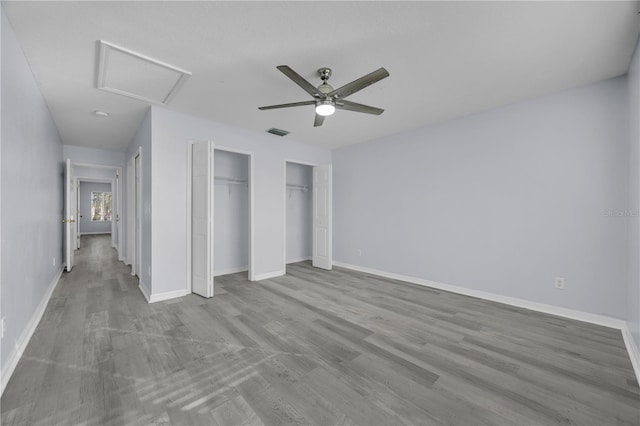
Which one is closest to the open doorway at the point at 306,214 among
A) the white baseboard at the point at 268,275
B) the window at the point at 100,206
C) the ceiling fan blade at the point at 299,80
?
the white baseboard at the point at 268,275

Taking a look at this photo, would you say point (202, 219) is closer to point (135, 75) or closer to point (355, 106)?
point (135, 75)

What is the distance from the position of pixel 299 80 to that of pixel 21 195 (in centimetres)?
266

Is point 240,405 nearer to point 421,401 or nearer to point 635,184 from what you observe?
point 421,401

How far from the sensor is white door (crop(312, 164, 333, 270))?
5652 millimetres

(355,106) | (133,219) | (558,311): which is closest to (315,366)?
(355,106)

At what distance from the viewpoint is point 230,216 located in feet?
17.1

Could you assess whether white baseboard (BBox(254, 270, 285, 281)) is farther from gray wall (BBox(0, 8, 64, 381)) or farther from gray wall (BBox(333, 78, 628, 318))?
gray wall (BBox(0, 8, 64, 381))

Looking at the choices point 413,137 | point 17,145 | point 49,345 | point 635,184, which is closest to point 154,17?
point 17,145

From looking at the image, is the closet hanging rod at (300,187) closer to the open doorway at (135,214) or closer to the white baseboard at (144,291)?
the open doorway at (135,214)

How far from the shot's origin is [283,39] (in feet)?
7.23

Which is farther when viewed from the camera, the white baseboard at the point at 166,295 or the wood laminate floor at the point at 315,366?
the white baseboard at the point at 166,295

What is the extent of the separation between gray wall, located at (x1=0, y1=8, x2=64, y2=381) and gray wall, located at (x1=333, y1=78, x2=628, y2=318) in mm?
4712

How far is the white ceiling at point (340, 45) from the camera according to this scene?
190 centimetres

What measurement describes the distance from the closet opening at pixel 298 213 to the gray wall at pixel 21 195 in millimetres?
3935
